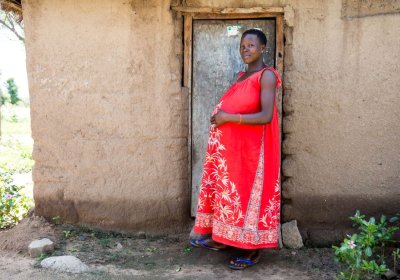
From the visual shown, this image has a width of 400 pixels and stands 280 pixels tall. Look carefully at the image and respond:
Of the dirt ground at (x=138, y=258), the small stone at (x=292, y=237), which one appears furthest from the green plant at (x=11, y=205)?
the small stone at (x=292, y=237)

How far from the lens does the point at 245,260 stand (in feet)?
11.2

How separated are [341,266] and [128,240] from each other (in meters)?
1.78

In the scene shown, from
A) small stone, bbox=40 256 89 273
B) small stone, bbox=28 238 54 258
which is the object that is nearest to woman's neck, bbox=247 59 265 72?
small stone, bbox=40 256 89 273

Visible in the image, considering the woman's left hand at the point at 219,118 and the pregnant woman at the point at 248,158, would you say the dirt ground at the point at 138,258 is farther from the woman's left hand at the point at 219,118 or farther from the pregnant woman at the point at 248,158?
the woman's left hand at the point at 219,118

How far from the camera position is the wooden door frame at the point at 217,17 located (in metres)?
3.76

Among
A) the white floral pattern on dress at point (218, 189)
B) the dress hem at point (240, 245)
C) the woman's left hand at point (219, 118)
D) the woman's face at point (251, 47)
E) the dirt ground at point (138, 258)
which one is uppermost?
the woman's face at point (251, 47)

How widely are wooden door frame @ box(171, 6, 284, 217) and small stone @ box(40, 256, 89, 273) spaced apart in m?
1.40

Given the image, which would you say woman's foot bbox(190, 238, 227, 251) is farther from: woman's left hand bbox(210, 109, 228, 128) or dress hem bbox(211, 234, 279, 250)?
woman's left hand bbox(210, 109, 228, 128)

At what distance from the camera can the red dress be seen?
Result: 3197 mm

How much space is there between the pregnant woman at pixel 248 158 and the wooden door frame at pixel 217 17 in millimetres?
599

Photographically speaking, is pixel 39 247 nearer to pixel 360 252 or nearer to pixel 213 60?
pixel 213 60

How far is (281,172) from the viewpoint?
3.87 meters

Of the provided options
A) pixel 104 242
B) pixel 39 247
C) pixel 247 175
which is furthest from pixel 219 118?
Answer: pixel 39 247

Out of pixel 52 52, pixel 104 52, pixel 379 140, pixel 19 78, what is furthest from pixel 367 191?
pixel 19 78
